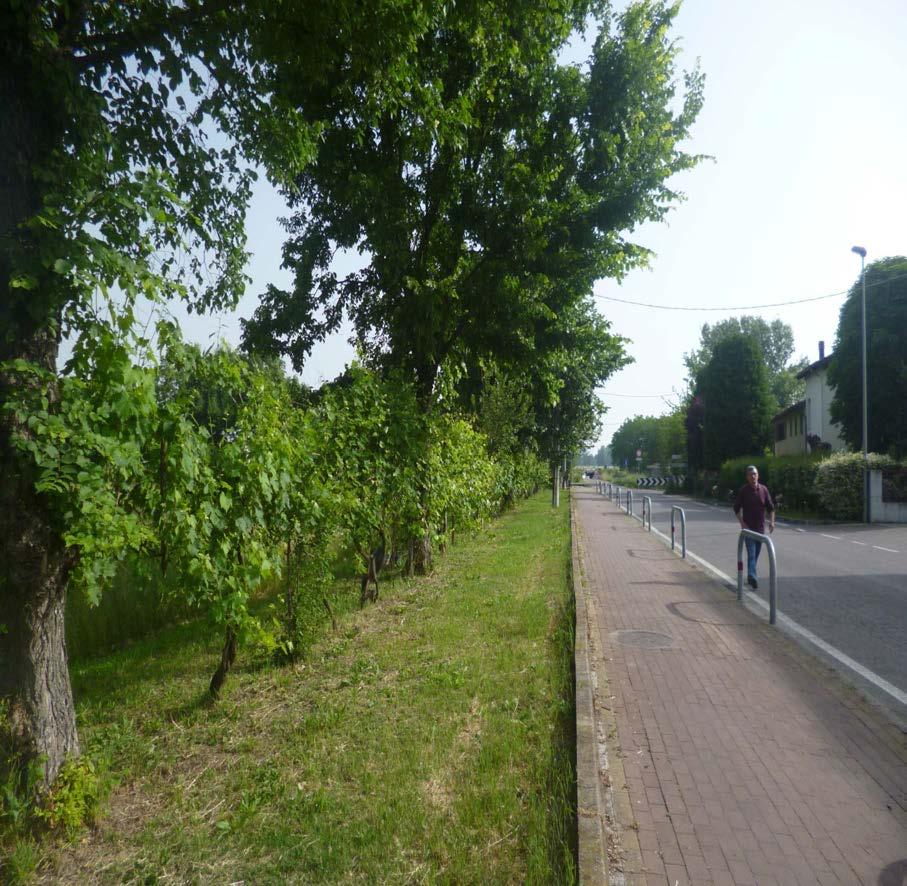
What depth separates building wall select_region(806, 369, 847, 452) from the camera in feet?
135

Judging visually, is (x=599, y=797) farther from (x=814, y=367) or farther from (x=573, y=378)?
(x=814, y=367)

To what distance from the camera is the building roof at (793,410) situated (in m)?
45.5

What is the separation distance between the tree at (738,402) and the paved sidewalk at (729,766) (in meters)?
44.5

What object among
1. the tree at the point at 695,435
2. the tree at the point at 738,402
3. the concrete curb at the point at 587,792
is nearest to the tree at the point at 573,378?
the concrete curb at the point at 587,792

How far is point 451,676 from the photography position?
224 inches

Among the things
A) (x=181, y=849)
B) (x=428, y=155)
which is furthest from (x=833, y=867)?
(x=428, y=155)

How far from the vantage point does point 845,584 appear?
407 inches

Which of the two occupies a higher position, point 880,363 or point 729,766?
point 880,363

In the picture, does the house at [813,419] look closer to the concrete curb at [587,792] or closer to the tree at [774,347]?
the tree at [774,347]

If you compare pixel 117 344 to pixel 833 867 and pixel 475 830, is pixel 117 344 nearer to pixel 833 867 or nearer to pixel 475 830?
pixel 475 830

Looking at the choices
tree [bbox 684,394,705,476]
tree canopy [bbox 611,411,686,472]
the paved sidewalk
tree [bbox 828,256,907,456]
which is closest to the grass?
the paved sidewalk

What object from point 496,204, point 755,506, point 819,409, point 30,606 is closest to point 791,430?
point 819,409

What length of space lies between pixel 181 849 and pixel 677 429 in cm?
7022

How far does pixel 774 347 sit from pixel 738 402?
40.2 meters
